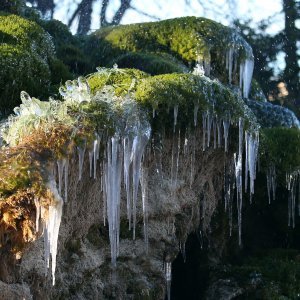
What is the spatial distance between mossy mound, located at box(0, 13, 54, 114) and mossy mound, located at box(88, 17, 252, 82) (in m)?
2.24

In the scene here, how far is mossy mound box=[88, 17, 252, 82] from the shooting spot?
35.2 feet

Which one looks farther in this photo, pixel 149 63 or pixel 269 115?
pixel 269 115

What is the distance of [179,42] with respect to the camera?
1108 centimetres

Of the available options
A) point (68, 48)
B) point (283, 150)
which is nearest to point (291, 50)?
point (68, 48)

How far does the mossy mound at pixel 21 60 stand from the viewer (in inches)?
273

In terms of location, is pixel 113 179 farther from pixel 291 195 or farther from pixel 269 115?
pixel 269 115

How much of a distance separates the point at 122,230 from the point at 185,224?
1.09 m

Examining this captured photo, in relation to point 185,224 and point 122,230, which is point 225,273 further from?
point 122,230

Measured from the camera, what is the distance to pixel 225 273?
28.2 feet

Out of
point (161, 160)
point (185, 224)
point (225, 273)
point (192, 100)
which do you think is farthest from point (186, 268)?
point (192, 100)

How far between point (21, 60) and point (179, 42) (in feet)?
14.8

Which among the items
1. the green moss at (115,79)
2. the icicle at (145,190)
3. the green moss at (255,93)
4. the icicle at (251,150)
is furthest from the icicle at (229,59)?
the icicle at (145,190)

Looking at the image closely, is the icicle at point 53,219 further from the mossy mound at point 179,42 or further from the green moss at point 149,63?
the mossy mound at point 179,42

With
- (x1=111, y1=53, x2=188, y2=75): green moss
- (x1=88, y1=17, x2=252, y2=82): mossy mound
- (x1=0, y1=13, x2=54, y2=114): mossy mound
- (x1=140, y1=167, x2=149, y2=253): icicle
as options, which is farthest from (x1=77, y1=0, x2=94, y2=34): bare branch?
(x1=140, y1=167, x2=149, y2=253): icicle
